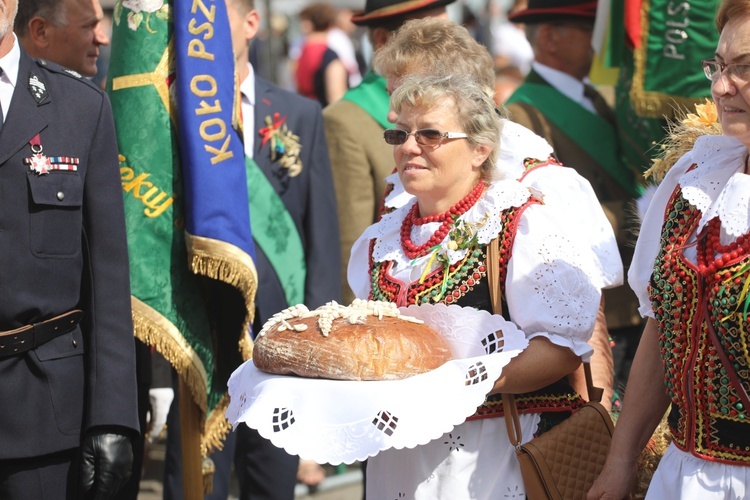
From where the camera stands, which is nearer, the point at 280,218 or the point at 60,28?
the point at 60,28

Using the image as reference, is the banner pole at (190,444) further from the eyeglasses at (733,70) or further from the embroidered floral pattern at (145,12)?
the eyeglasses at (733,70)

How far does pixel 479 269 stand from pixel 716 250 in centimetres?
68

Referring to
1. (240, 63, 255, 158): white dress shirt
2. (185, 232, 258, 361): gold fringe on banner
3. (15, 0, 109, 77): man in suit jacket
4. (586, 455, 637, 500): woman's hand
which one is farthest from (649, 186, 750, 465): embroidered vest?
(15, 0, 109, 77): man in suit jacket

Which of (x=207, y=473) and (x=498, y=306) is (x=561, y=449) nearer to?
(x=498, y=306)

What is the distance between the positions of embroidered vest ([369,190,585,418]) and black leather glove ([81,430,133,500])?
2.72 feet

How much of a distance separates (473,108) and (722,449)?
1121 mm

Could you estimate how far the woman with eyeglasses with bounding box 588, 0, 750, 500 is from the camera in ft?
7.71

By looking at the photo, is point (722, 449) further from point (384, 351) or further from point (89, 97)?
point (89, 97)

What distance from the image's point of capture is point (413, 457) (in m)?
2.89

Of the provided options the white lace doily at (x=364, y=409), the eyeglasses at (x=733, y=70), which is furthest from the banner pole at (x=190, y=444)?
the eyeglasses at (x=733, y=70)

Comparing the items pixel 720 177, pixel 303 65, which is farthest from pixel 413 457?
pixel 303 65

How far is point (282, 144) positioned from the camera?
435cm

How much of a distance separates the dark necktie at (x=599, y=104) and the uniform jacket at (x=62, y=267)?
101 inches

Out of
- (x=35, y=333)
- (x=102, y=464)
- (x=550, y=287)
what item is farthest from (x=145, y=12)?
(x=550, y=287)
